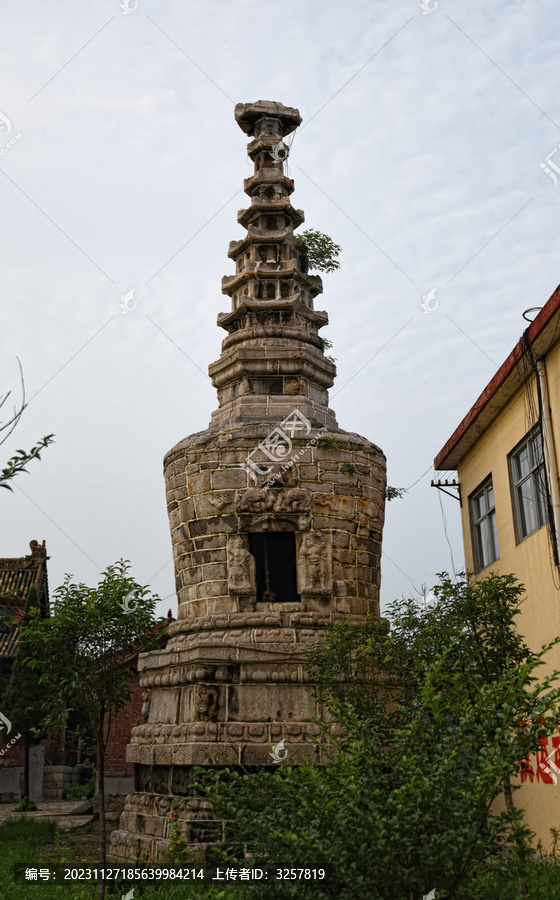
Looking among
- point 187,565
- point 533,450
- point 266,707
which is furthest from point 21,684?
point 533,450

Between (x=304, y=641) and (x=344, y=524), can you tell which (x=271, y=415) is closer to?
(x=344, y=524)

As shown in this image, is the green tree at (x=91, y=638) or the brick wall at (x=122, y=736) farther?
the brick wall at (x=122, y=736)

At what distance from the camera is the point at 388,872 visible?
5.35 metres

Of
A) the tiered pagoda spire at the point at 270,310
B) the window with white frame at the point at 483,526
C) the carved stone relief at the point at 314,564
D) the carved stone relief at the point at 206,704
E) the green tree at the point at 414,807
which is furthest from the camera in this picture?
the window with white frame at the point at 483,526

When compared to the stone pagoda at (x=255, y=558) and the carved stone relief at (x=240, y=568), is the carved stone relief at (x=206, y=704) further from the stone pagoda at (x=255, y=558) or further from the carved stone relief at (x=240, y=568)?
the carved stone relief at (x=240, y=568)

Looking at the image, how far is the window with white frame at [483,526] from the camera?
14.6m

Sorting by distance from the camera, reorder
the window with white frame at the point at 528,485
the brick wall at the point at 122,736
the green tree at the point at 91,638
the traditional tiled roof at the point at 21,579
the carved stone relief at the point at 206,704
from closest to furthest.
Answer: the green tree at the point at 91,638
the carved stone relief at the point at 206,704
the window with white frame at the point at 528,485
the traditional tiled roof at the point at 21,579
the brick wall at the point at 122,736

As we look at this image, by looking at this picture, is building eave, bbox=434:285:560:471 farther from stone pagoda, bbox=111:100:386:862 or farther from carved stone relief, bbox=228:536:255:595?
carved stone relief, bbox=228:536:255:595

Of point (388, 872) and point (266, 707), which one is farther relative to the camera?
point (266, 707)

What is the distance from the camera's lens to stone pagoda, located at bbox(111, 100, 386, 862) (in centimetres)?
1130

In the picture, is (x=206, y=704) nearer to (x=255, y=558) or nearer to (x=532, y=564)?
(x=255, y=558)

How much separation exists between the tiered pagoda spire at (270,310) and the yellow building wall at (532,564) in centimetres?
280

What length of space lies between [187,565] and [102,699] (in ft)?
10.5

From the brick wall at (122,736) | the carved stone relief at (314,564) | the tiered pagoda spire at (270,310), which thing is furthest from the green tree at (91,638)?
the brick wall at (122,736)
